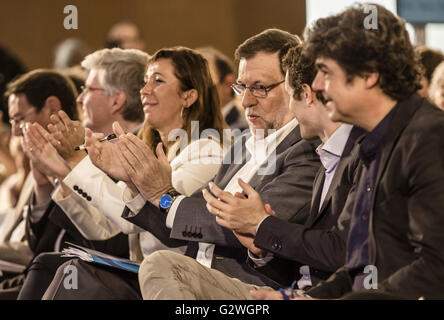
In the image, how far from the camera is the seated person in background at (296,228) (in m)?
2.12

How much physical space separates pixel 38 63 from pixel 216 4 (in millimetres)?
1772

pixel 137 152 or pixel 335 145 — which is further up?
pixel 335 145

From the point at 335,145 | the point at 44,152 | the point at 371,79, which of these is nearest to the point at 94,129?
the point at 44,152

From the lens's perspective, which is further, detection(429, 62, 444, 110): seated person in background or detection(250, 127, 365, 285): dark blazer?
detection(429, 62, 444, 110): seated person in background

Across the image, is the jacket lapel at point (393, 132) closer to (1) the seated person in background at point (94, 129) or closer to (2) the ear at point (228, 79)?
(1) the seated person in background at point (94, 129)

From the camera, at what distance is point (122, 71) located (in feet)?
12.2

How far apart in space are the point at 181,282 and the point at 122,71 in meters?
1.81

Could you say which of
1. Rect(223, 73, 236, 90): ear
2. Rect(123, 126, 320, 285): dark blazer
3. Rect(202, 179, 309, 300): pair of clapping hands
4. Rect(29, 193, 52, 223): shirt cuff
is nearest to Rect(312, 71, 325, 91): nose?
Rect(202, 179, 309, 300): pair of clapping hands

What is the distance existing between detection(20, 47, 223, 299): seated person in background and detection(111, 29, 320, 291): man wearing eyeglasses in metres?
0.17

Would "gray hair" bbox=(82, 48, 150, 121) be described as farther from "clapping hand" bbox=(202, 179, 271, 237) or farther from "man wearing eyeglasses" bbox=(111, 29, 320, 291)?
"clapping hand" bbox=(202, 179, 271, 237)

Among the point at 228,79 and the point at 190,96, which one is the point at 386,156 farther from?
the point at 228,79

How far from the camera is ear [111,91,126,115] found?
3721mm

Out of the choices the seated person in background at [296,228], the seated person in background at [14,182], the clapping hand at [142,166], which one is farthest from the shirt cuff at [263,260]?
the seated person in background at [14,182]
